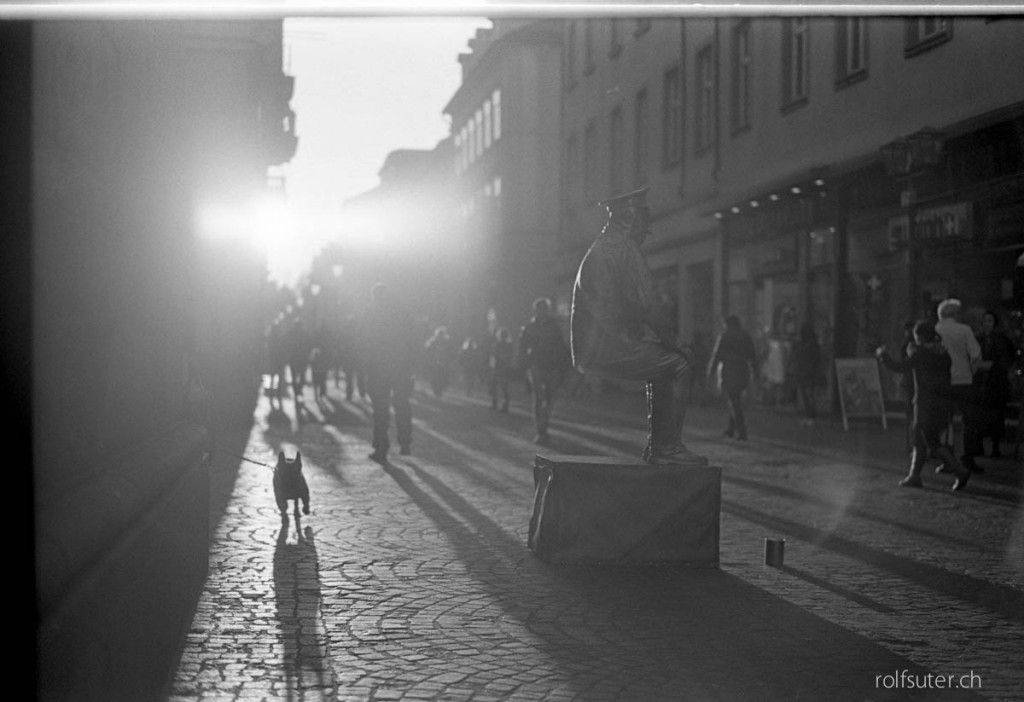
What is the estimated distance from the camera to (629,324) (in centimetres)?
843

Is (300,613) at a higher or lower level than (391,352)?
lower

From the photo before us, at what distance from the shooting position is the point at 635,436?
19.7 meters

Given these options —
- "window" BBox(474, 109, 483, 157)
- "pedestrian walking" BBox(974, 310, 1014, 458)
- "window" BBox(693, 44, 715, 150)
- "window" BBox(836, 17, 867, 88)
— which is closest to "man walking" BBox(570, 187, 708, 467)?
"pedestrian walking" BBox(974, 310, 1014, 458)

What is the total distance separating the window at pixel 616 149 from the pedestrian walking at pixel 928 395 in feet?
78.0

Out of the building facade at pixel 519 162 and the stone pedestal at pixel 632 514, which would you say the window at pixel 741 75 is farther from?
the building facade at pixel 519 162

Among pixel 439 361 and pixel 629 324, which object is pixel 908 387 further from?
pixel 439 361

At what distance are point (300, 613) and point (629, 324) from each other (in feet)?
8.81

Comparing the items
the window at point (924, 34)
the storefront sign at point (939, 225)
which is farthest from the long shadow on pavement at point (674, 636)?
the window at point (924, 34)

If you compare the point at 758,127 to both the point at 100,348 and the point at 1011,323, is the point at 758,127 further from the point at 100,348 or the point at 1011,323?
the point at 100,348

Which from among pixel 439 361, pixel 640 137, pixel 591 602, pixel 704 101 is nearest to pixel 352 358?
pixel 439 361

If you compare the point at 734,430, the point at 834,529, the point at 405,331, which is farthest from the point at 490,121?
the point at 834,529

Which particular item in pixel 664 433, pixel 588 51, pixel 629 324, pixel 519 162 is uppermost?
pixel 588 51

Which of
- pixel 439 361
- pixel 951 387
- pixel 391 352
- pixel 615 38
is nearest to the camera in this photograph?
pixel 951 387
